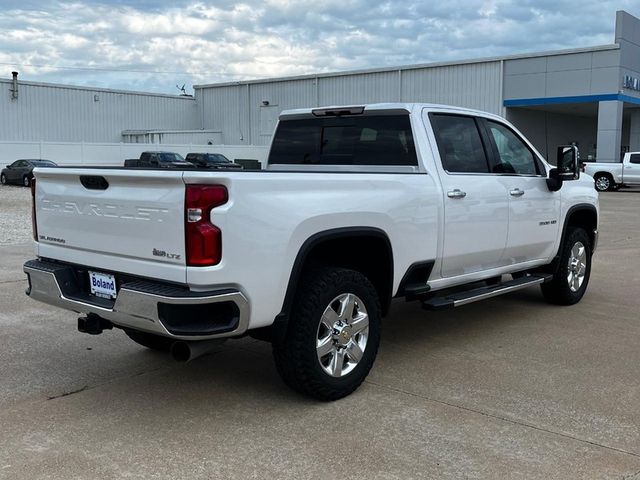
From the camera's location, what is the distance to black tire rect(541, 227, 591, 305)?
7.13m

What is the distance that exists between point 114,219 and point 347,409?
73.9 inches

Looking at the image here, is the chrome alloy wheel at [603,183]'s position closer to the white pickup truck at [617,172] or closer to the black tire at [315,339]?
the white pickup truck at [617,172]

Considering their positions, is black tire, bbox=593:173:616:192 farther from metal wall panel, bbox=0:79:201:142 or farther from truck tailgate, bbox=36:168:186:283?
metal wall panel, bbox=0:79:201:142

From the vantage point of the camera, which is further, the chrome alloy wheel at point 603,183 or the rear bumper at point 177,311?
the chrome alloy wheel at point 603,183

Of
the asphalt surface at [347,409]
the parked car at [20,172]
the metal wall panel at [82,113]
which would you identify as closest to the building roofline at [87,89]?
the metal wall panel at [82,113]

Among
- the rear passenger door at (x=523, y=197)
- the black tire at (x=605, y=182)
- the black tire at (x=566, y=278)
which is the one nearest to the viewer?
the rear passenger door at (x=523, y=197)

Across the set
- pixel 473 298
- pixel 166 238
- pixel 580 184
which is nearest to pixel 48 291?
pixel 166 238

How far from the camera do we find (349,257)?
15.9 feet

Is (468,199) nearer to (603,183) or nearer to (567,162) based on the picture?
(567,162)

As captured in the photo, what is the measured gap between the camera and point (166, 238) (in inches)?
151

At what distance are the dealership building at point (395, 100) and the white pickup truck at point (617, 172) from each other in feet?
18.5

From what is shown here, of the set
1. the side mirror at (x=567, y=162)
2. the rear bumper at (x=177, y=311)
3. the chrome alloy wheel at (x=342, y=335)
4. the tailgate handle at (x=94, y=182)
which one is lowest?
the chrome alloy wheel at (x=342, y=335)

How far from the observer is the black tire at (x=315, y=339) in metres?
4.25

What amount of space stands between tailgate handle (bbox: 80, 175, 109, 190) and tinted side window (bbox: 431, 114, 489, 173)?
2.63 m
